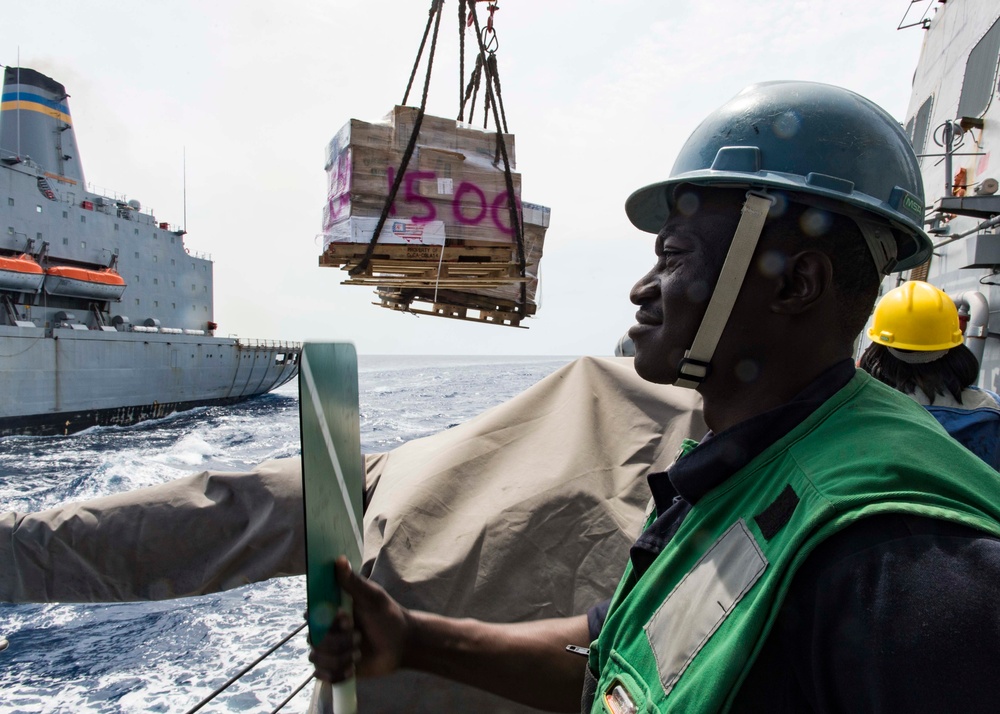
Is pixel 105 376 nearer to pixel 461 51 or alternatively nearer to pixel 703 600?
pixel 461 51

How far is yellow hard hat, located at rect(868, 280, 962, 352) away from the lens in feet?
10.3

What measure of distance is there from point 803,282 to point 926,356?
2451 mm

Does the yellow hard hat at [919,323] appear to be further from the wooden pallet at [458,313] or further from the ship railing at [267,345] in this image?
the ship railing at [267,345]

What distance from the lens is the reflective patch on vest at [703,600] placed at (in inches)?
35.3

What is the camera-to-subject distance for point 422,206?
13.2ft

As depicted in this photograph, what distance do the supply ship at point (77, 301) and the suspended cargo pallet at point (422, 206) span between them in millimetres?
27779

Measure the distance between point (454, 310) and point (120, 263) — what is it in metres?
34.6

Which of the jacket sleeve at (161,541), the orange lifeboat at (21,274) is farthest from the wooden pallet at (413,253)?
the orange lifeboat at (21,274)

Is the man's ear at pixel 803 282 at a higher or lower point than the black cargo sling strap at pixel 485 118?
lower

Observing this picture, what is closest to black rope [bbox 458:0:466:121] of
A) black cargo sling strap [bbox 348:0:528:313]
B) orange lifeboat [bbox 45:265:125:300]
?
black cargo sling strap [bbox 348:0:528:313]

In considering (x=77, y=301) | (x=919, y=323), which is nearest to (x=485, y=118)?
(x=919, y=323)

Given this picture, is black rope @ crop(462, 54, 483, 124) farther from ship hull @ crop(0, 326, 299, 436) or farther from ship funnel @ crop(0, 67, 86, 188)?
ship funnel @ crop(0, 67, 86, 188)

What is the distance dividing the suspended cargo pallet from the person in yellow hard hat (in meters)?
2.17

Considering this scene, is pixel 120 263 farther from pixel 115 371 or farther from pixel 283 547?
pixel 283 547
